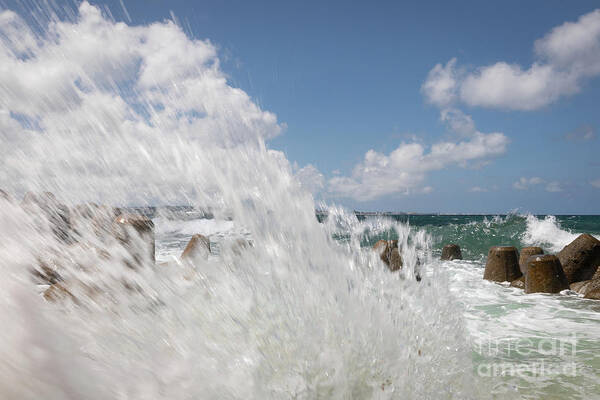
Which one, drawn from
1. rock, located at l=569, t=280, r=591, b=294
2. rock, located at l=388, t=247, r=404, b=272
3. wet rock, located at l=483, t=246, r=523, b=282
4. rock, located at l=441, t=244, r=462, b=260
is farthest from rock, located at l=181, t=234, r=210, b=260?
rock, located at l=441, t=244, r=462, b=260

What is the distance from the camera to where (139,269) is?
2.26m

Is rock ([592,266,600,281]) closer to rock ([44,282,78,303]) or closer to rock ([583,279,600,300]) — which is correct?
rock ([583,279,600,300])

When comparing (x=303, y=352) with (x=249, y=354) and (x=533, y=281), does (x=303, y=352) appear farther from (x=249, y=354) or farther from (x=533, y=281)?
(x=533, y=281)

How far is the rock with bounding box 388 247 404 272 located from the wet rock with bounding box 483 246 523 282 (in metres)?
2.60

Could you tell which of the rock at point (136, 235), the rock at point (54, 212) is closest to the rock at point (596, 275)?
the rock at point (136, 235)

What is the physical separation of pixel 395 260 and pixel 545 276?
313 cm

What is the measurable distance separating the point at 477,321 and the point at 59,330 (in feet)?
21.0

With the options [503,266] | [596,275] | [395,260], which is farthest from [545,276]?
[395,260]

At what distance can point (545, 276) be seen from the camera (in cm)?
820

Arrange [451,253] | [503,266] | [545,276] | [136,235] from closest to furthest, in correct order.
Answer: [136,235] < [545,276] < [503,266] < [451,253]

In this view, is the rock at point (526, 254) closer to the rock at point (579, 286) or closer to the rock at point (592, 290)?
the rock at point (579, 286)

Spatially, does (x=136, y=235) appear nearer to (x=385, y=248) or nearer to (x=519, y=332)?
(x=519, y=332)

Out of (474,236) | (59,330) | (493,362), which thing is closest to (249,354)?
(59,330)

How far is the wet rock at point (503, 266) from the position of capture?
31.6ft
